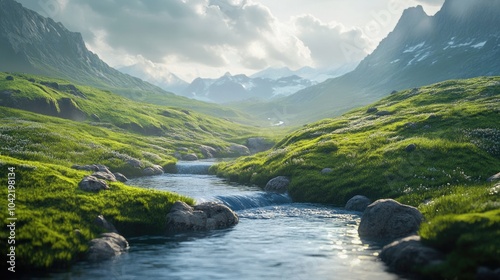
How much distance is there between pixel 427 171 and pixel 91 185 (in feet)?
114

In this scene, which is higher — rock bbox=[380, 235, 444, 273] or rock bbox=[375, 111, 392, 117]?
rock bbox=[375, 111, 392, 117]

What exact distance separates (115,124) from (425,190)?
127 m

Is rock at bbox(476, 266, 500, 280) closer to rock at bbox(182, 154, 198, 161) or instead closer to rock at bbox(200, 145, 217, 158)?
rock at bbox(182, 154, 198, 161)

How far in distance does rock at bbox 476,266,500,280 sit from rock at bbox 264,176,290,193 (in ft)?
107

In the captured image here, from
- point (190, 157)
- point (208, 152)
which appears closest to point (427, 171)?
point (190, 157)

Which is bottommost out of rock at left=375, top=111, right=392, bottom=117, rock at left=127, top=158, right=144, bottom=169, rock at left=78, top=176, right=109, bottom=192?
rock at left=78, top=176, right=109, bottom=192

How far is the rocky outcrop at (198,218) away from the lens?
29375mm

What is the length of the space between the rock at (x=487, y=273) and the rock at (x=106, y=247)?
19.1 metres

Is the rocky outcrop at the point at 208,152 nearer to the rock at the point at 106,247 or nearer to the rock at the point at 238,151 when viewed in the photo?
the rock at the point at 238,151

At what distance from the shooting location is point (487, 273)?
619 inches

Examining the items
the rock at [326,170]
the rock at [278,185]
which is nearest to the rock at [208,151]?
the rock at [278,185]

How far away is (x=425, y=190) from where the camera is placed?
122 ft

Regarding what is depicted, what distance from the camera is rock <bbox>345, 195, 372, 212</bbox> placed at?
126ft

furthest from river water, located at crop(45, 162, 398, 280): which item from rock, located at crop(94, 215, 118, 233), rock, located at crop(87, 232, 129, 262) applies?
rock, located at crop(94, 215, 118, 233)
